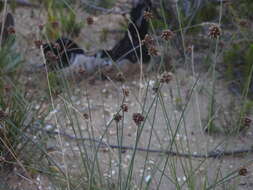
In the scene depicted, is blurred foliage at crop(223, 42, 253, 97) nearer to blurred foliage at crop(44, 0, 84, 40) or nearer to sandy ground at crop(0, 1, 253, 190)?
sandy ground at crop(0, 1, 253, 190)

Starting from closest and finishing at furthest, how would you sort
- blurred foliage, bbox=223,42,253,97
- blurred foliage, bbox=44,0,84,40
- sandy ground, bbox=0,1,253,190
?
sandy ground, bbox=0,1,253,190 → blurred foliage, bbox=223,42,253,97 → blurred foliage, bbox=44,0,84,40

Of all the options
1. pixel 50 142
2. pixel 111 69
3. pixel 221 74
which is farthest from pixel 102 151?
pixel 221 74

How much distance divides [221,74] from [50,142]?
4.47 ft

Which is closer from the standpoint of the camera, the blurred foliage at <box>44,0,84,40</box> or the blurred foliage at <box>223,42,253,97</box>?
the blurred foliage at <box>223,42,253,97</box>

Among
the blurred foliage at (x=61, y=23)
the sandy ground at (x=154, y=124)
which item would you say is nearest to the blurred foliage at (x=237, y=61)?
the sandy ground at (x=154, y=124)

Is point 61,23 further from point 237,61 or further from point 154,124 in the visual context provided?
point 237,61

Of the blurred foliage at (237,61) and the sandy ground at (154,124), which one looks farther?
the blurred foliage at (237,61)

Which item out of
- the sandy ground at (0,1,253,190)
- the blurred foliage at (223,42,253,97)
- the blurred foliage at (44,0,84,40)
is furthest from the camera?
the blurred foliage at (44,0,84,40)

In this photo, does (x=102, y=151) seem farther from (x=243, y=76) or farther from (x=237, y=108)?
(x=243, y=76)

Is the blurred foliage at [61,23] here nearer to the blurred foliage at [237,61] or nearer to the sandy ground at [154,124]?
the sandy ground at [154,124]

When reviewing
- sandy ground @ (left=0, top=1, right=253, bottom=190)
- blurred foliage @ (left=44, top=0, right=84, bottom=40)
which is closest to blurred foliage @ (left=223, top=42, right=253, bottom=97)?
sandy ground @ (left=0, top=1, right=253, bottom=190)

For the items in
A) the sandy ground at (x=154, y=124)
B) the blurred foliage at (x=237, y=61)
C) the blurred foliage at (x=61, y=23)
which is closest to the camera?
the sandy ground at (x=154, y=124)

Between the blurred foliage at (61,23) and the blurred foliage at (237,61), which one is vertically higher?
the blurred foliage at (61,23)

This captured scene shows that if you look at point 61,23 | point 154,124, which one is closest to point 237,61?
→ point 154,124
